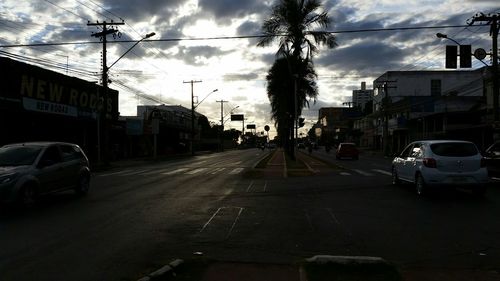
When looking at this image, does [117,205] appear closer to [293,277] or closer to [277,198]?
[277,198]

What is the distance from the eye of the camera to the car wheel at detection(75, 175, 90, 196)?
1541 cm

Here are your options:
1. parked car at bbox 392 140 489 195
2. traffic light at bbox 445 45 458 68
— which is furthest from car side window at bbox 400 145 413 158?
traffic light at bbox 445 45 458 68

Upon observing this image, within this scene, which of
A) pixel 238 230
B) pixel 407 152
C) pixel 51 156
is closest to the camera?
pixel 238 230

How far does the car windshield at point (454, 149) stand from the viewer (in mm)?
15156

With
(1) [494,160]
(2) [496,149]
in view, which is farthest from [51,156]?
(2) [496,149]

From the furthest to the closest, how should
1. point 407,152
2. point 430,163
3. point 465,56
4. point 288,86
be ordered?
point 288,86 < point 465,56 < point 407,152 < point 430,163

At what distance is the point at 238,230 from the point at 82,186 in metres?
7.54

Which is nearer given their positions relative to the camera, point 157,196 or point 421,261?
point 421,261

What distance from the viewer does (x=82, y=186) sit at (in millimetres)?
15609

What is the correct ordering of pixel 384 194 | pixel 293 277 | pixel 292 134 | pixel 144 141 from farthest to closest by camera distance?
pixel 144 141 → pixel 292 134 → pixel 384 194 → pixel 293 277

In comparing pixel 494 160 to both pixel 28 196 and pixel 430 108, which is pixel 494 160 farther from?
pixel 430 108

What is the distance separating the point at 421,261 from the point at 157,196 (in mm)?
9600

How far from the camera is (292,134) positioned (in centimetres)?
4303

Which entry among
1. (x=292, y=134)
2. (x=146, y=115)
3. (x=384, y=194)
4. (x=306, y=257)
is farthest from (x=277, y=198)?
(x=146, y=115)
